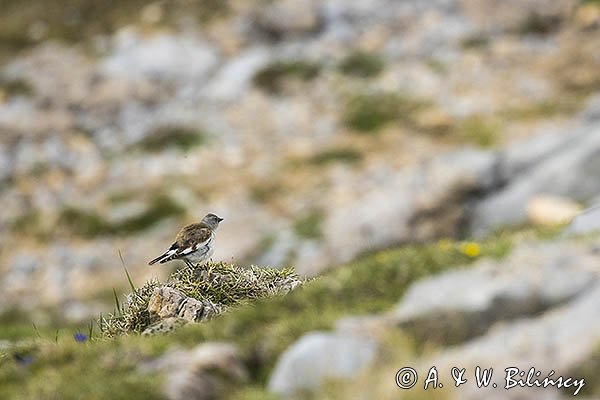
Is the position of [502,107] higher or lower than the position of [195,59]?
lower

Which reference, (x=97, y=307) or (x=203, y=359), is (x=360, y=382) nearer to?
(x=203, y=359)

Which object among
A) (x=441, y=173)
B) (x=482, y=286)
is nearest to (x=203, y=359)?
(x=482, y=286)

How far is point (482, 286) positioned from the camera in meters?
7.73

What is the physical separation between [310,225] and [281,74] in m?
9.38

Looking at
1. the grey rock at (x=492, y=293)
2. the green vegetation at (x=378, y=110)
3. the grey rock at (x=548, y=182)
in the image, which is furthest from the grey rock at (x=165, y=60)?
the grey rock at (x=492, y=293)

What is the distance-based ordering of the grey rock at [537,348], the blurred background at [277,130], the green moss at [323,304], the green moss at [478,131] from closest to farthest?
1. the grey rock at [537,348]
2. the green moss at [323,304]
3. the blurred background at [277,130]
4. the green moss at [478,131]

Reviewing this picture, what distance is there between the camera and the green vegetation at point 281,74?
3381 centimetres

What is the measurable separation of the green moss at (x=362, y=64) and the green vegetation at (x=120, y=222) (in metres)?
9.35

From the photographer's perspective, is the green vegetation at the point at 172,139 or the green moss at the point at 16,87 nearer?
the green vegetation at the point at 172,139

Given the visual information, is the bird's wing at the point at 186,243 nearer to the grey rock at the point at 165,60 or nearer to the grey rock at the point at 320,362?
the grey rock at the point at 320,362

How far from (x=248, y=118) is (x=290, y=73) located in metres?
3.02

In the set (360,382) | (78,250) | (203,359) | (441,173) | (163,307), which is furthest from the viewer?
(78,250)

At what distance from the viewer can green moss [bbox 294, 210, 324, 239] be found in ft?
87.4

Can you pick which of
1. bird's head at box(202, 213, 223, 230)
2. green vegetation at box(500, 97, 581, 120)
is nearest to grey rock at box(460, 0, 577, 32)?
green vegetation at box(500, 97, 581, 120)
